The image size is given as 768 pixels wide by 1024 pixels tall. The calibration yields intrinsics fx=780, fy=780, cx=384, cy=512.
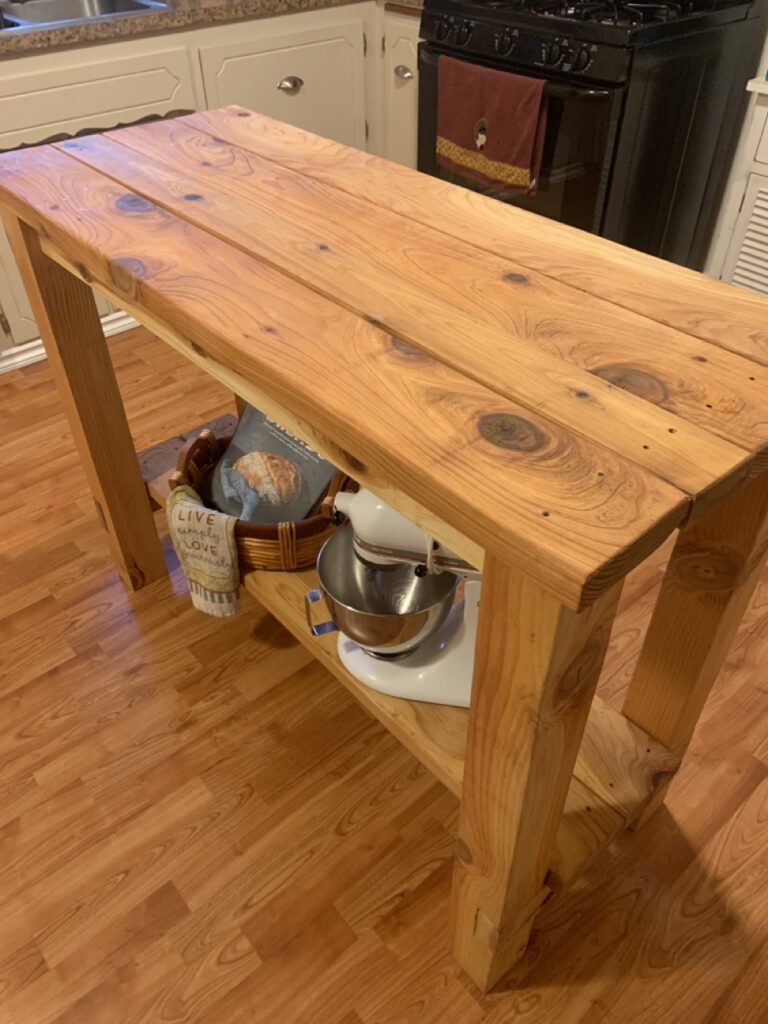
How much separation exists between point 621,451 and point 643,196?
5.97 ft

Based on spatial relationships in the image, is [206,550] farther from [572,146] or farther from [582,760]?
[572,146]

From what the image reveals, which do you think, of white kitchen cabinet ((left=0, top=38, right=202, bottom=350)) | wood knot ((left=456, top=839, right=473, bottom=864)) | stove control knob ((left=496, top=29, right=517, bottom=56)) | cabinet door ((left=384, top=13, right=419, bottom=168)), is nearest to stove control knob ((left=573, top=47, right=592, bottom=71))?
stove control knob ((left=496, top=29, right=517, bottom=56))

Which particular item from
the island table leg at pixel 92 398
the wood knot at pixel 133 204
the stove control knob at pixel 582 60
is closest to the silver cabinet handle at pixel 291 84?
the stove control knob at pixel 582 60

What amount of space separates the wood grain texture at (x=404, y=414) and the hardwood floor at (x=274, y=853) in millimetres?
792

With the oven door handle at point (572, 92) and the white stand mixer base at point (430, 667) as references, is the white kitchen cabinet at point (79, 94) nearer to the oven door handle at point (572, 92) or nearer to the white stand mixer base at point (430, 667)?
the oven door handle at point (572, 92)

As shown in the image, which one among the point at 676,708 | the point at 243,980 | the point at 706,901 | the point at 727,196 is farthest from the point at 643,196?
the point at 243,980

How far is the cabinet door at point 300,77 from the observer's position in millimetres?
2428

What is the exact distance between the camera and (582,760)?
1.12 metres

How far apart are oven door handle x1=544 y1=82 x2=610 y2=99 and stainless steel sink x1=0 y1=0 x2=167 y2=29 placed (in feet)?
3.92

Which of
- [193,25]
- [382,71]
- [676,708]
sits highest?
[193,25]

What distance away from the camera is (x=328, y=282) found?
0.91 m

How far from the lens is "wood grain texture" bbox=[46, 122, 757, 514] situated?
68 cm

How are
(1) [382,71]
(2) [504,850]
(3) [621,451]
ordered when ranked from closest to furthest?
(3) [621,451] < (2) [504,850] < (1) [382,71]

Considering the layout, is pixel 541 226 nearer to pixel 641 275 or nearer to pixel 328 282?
pixel 641 275
